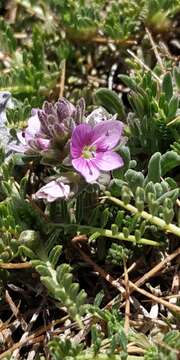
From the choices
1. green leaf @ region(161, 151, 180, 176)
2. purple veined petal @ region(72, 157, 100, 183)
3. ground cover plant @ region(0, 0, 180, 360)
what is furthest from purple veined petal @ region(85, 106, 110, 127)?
green leaf @ region(161, 151, 180, 176)

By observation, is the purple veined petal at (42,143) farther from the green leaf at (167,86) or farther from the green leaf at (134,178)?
the green leaf at (167,86)

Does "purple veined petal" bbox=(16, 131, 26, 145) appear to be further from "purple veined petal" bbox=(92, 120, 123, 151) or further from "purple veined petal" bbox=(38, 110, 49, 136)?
"purple veined petal" bbox=(92, 120, 123, 151)

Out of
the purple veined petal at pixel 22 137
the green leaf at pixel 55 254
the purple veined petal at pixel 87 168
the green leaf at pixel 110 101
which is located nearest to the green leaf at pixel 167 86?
the green leaf at pixel 110 101

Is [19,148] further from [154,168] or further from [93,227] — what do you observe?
[154,168]

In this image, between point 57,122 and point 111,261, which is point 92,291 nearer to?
point 111,261

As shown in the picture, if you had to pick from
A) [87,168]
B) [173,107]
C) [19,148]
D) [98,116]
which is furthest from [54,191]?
[173,107]

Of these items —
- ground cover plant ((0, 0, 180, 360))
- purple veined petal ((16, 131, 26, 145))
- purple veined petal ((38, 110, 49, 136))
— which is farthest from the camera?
purple veined petal ((16, 131, 26, 145))
